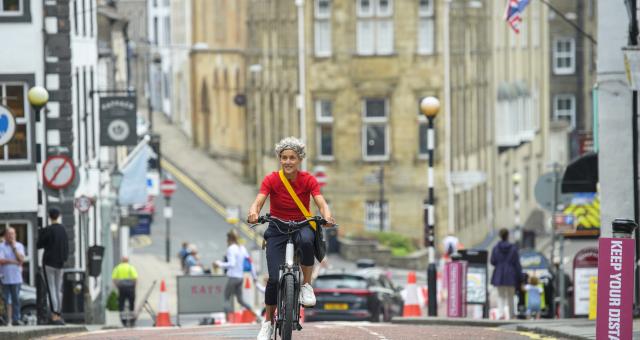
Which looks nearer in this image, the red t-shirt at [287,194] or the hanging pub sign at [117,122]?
the red t-shirt at [287,194]

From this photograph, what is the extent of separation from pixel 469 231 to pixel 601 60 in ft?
161

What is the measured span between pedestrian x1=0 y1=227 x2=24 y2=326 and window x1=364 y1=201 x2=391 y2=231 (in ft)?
133

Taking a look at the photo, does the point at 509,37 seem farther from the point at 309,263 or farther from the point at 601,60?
the point at 309,263

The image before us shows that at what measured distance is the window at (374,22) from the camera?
7138 cm

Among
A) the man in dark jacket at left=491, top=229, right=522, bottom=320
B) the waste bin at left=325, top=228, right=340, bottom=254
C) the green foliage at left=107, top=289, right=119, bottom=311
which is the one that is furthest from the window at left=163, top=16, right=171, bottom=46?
the man in dark jacket at left=491, top=229, right=522, bottom=320

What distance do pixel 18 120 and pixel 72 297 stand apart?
207 inches

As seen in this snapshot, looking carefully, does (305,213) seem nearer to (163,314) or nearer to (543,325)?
(543,325)

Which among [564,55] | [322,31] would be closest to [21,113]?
[322,31]

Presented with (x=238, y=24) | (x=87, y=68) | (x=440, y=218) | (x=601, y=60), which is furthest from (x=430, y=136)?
(x=238, y=24)

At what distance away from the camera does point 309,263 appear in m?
21.0

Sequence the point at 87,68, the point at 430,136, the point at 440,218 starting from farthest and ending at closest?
1. the point at 440,218
2. the point at 87,68
3. the point at 430,136

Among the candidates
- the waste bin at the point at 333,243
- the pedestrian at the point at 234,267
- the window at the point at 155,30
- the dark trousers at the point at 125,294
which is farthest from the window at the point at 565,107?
the pedestrian at the point at 234,267

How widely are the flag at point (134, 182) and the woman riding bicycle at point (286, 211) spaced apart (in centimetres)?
3132

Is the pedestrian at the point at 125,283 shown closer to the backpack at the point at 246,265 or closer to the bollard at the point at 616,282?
the backpack at the point at 246,265
